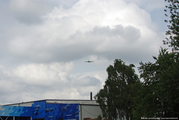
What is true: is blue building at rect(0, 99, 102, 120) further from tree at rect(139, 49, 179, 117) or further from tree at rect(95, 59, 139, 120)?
tree at rect(139, 49, 179, 117)

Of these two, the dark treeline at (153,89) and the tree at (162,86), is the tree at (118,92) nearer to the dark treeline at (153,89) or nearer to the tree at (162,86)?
the dark treeline at (153,89)

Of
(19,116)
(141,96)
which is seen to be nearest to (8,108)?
(19,116)

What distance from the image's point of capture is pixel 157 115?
29.7 meters

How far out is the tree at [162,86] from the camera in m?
25.0

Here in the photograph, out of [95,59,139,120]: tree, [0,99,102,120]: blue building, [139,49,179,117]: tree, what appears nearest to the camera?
[139,49,179,117]: tree

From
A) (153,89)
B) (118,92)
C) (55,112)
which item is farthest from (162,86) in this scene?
(55,112)

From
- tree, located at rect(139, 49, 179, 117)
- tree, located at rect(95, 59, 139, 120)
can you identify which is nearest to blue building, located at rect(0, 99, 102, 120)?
tree, located at rect(95, 59, 139, 120)

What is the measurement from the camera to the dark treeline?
25438 mm

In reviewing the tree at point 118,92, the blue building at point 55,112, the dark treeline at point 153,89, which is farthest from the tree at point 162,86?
the blue building at point 55,112

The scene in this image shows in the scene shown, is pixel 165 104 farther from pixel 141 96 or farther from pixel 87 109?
pixel 87 109

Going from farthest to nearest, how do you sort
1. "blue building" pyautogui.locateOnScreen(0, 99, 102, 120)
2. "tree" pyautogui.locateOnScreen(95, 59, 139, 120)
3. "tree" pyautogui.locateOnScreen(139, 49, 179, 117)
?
"blue building" pyautogui.locateOnScreen(0, 99, 102, 120), "tree" pyautogui.locateOnScreen(95, 59, 139, 120), "tree" pyautogui.locateOnScreen(139, 49, 179, 117)

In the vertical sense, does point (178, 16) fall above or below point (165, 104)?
above

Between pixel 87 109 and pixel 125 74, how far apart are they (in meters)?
12.7

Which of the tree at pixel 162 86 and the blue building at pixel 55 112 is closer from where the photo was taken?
the tree at pixel 162 86
